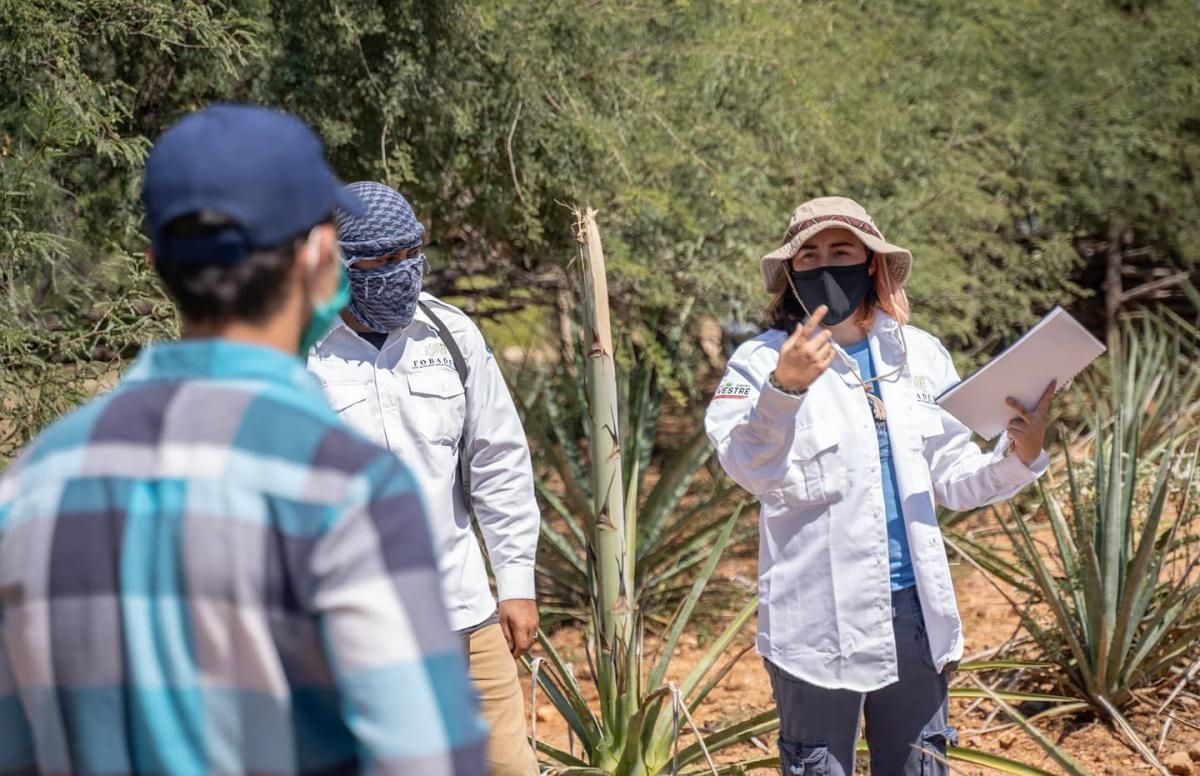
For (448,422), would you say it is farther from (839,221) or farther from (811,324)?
(839,221)

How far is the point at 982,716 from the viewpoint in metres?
Answer: 5.22

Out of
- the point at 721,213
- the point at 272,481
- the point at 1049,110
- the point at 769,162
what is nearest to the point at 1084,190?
the point at 1049,110

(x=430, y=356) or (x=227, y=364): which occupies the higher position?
(x=430, y=356)

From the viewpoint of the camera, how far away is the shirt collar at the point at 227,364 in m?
1.45

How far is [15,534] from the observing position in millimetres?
1437

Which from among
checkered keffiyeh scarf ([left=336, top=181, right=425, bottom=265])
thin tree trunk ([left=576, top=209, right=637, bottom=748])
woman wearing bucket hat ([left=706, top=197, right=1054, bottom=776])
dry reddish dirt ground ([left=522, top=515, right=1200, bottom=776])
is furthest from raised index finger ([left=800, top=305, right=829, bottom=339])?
dry reddish dirt ground ([left=522, top=515, right=1200, bottom=776])

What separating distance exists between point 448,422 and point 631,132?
135 inches

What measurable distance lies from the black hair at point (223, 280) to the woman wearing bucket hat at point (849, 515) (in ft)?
5.17

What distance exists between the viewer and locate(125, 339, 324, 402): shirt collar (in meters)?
1.45

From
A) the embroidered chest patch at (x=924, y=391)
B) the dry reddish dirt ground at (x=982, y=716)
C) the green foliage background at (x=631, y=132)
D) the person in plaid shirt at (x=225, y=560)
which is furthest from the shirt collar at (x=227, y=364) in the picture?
the dry reddish dirt ground at (x=982, y=716)

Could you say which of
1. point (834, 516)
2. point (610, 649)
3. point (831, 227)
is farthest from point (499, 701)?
point (831, 227)

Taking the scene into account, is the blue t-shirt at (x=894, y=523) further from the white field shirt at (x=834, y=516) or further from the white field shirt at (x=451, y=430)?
the white field shirt at (x=451, y=430)

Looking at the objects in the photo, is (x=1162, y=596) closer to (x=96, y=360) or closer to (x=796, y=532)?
(x=796, y=532)

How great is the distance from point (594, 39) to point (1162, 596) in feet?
11.2
